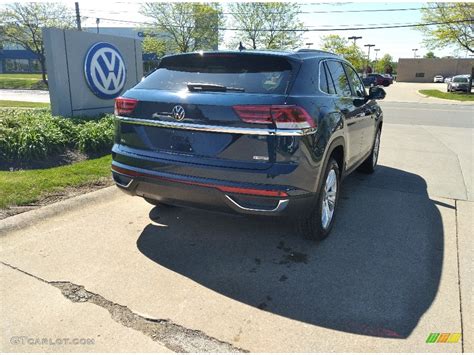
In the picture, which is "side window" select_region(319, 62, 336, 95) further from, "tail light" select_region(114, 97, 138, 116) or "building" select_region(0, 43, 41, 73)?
"building" select_region(0, 43, 41, 73)

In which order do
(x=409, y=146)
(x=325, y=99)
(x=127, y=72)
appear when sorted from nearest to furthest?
(x=325, y=99), (x=409, y=146), (x=127, y=72)

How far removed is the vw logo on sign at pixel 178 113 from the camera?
3039 millimetres

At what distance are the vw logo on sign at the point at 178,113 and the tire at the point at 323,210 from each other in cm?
127

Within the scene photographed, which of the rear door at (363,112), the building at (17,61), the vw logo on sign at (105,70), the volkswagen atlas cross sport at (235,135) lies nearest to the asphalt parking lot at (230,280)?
the volkswagen atlas cross sport at (235,135)

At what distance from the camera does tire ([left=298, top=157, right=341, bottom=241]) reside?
3.38 m

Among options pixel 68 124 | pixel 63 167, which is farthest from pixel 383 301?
pixel 68 124

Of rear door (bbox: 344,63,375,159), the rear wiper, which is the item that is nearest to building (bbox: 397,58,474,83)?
rear door (bbox: 344,63,375,159)

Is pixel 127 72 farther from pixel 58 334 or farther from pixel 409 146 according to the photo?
pixel 58 334

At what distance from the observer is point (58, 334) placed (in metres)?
2.35

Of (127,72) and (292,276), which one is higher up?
(127,72)

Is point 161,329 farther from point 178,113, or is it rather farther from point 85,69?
point 85,69

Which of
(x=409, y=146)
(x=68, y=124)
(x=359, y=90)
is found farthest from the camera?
(x=409, y=146)

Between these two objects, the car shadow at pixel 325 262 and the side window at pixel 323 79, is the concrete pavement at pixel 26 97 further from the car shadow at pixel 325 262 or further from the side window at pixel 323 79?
the side window at pixel 323 79

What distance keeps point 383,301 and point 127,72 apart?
8710mm
